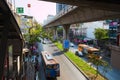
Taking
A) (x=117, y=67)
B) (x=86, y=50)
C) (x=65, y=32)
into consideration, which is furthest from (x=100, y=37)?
(x=117, y=67)

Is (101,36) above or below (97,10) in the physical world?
below

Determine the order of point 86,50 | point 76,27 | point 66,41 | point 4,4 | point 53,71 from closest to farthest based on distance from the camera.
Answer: point 4,4 < point 53,71 < point 86,50 < point 66,41 < point 76,27

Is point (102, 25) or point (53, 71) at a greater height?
point (102, 25)

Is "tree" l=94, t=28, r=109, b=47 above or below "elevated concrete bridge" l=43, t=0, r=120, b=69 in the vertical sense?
below

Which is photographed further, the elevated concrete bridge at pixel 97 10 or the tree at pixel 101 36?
the tree at pixel 101 36

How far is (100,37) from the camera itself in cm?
8069

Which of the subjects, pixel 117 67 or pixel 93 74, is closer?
pixel 93 74

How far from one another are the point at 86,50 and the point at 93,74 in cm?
2238

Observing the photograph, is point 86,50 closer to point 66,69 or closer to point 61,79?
point 66,69

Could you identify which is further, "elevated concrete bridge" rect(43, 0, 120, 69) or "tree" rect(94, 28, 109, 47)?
"tree" rect(94, 28, 109, 47)

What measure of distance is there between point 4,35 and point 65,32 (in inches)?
2384

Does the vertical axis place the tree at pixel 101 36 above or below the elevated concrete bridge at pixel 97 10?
below

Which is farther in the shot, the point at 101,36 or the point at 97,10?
the point at 101,36

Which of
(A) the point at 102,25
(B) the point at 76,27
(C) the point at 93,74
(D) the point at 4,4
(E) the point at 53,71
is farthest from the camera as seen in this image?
(B) the point at 76,27
